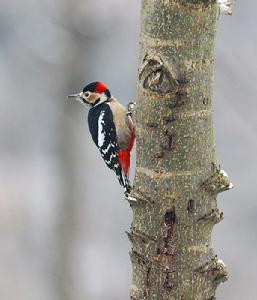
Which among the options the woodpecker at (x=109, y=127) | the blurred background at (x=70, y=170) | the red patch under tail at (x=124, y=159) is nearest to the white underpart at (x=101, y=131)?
the woodpecker at (x=109, y=127)

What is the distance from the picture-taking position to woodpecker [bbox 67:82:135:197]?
3646 millimetres

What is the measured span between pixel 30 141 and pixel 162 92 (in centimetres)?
782

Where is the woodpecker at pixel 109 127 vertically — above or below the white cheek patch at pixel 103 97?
below

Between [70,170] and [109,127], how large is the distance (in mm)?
3527

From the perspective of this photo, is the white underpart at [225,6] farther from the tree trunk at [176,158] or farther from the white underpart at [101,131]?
the white underpart at [101,131]

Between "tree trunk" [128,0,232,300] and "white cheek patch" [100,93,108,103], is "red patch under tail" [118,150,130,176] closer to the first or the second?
"white cheek patch" [100,93,108,103]

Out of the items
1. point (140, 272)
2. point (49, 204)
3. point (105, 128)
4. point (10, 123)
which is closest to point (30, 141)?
point (10, 123)

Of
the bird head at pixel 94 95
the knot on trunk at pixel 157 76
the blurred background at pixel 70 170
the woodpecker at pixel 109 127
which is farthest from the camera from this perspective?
the blurred background at pixel 70 170

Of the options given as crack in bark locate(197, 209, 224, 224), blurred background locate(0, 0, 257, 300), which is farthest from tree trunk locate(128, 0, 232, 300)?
blurred background locate(0, 0, 257, 300)

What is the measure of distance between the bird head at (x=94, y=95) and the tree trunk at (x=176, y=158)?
1973 mm

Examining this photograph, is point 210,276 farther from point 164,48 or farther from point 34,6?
point 34,6

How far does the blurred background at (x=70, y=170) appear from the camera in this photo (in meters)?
6.78

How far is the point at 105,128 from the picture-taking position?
379 centimetres

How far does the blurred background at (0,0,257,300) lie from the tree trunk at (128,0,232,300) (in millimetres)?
4236
